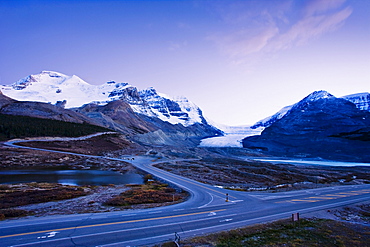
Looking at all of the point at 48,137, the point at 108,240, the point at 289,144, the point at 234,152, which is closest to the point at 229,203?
the point at 108,240

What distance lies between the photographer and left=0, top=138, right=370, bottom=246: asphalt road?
13.3 m

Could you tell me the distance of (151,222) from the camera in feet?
55.4

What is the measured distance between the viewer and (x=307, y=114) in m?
183

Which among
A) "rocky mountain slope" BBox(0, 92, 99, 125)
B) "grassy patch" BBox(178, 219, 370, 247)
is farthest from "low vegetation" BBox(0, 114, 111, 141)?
"grassy patch" BBox(178, 219, 370, 247)

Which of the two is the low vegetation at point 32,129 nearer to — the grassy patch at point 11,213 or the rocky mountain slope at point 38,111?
the rocky mountain slope at point 38,111

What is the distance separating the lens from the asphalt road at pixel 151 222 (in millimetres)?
13336

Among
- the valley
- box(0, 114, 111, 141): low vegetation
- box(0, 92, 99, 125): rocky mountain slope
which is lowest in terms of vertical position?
the valley

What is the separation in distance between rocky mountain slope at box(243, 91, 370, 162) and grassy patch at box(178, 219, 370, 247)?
10893cm

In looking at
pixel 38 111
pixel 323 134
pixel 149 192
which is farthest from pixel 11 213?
pixel 323 134

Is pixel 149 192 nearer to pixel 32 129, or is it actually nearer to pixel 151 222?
pixel 151 222

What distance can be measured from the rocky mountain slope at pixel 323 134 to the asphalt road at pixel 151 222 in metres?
107

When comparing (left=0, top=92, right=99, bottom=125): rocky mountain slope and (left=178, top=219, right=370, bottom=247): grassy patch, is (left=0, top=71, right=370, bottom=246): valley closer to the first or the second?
(left=178, top=219, right=370, bottom=247): grassy patch

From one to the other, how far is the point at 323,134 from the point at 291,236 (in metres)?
156

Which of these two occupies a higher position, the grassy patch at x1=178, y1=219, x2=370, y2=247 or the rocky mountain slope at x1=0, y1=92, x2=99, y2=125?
the rocky mountain slope at x1=0, y1=92, x2=99, y2=125
